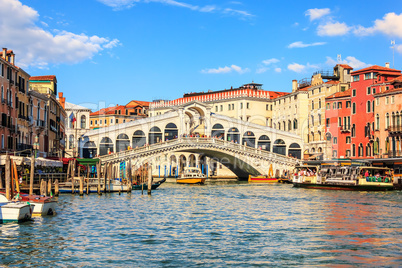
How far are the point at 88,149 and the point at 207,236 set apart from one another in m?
41.4

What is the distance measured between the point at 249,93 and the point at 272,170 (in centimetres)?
1712

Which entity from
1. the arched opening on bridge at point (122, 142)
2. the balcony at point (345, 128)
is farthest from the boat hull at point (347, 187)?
the arched opening on bridge at point (122, 142)

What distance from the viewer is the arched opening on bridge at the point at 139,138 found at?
6032 cm

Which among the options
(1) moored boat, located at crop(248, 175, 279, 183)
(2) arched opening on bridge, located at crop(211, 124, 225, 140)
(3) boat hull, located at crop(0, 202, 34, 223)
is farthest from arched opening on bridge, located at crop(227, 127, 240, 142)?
(3) boat hull, located at crop(0, 202, 34, 223)

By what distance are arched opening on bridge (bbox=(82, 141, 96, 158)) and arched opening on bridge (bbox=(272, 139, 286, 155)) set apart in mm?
18792

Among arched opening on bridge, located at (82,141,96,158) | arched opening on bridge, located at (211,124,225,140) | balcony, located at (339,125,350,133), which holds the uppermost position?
arched opening on bridge, located at (211,124,225,140)

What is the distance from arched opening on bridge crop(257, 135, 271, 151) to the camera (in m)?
63.6

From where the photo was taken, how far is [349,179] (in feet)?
134

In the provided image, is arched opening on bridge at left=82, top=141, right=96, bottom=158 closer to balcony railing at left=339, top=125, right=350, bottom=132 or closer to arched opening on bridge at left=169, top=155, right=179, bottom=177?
arched opening on bridge at left=169, top=155, right=179, bottom=177

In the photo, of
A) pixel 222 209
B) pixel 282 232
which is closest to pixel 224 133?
pixel 222 209

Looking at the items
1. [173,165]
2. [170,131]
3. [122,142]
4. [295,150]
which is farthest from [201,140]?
[173,165]

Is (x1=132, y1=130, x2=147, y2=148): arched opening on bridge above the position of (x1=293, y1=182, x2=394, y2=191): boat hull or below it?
above

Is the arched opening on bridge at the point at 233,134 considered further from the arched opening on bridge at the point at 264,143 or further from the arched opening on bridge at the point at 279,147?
the arched opening on bridge at the point at 279,147

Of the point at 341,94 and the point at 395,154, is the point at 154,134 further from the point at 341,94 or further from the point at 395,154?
the point at 395,154
